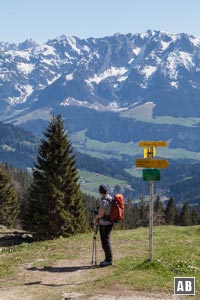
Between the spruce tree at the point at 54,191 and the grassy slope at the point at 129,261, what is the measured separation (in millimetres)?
25495

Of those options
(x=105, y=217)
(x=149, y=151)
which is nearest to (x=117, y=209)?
(x=105, y=217)

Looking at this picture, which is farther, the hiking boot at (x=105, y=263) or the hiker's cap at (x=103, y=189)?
the hiking boot at (x=105, y=263)

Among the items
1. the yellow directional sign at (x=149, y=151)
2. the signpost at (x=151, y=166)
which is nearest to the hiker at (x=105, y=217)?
the signpost at (x=151, y=166)

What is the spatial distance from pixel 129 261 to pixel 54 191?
3420 centimetres

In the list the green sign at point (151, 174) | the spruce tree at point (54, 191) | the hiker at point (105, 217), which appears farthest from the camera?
the spruce tree at point (54, 191)

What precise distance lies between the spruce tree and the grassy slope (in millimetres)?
25495

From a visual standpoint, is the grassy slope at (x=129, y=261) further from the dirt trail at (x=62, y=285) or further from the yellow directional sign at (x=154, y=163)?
the yellow directional sign at (x=154, y=163)

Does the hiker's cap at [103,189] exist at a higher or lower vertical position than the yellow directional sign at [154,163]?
lower

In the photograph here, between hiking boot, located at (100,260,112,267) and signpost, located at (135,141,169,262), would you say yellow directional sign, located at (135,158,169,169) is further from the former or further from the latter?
hiking boot, located at (100,260,112,267)

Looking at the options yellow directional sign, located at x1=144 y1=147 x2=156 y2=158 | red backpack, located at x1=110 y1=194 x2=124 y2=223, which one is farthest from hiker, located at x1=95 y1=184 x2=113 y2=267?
yellow directional sign, located at x1=144 y1=147 x2=156 y2=158

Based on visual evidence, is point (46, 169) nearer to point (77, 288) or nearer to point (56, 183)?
point (56, 183)

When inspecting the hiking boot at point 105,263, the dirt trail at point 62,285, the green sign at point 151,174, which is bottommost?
the dirt trail at point 62,285

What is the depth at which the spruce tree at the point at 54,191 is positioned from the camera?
54.4 metres

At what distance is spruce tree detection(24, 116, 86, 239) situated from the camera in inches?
2142
